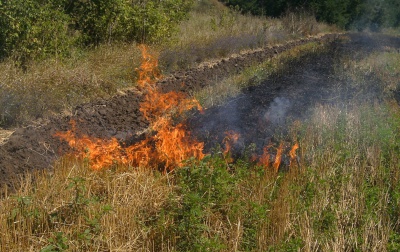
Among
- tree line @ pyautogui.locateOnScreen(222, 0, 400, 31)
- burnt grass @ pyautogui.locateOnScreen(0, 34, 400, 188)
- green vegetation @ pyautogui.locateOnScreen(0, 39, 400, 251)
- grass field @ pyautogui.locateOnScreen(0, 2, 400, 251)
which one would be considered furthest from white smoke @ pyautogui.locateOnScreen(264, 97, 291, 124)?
tree line @ pyautogui.locateOnScreen(222, 0, 400, 31)

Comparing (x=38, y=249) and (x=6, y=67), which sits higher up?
(x=6, y=67)

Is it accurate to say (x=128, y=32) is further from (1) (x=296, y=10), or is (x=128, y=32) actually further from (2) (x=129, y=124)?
(1) (x=296, y=10)

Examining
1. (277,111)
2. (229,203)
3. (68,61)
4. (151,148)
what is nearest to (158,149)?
(151,148)

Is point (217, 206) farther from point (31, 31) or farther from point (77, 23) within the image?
point (77, 23)

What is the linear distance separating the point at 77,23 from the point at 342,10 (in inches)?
903

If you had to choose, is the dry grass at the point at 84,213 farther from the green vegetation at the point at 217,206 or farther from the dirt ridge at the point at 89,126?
the dirt ridge at the point at 89,126

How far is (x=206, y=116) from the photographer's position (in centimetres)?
787

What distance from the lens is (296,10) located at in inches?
1084

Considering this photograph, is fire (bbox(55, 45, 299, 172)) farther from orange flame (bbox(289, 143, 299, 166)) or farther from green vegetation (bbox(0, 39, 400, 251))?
green vegetation (bbox(0, 39, 400, 251))

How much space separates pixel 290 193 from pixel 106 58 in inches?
292

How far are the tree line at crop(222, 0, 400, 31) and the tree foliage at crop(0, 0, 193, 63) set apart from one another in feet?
50.9

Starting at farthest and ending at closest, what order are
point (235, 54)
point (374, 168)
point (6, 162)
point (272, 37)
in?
point (272, 37), point (235, 54), point (6, 162), point (374, 168)

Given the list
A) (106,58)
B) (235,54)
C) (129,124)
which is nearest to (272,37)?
(235,54)

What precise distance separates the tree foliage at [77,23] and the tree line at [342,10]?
15.5m
